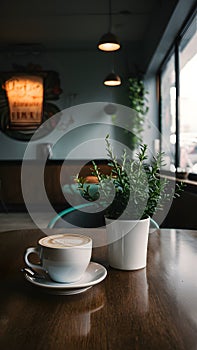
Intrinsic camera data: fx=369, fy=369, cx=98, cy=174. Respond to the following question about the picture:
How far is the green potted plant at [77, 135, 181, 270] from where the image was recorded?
2.94 ft

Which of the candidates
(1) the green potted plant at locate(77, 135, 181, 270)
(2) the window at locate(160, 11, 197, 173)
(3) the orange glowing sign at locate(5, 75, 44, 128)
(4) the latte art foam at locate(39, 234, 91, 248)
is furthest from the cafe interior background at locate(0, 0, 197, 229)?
(4) the latte art foam at locate(39, 234, 91, 248)

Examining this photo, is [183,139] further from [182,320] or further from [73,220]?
[182,320]

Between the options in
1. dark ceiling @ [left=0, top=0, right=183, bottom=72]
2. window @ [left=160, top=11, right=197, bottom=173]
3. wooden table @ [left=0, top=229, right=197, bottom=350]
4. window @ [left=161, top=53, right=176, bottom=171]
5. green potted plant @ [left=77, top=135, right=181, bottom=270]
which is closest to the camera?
wooden table @ [left=0, top=229, right=197, bottom=350]

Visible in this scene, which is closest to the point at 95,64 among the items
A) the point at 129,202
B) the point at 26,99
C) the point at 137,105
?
the point at 137,105

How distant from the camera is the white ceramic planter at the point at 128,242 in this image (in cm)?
90

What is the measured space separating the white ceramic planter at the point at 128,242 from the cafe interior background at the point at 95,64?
144 inches

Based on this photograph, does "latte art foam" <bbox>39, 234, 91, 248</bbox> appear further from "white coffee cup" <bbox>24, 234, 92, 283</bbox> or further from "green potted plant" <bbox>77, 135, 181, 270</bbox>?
"green potted plant" <bbox>77, 135, 181, 270</bbox>

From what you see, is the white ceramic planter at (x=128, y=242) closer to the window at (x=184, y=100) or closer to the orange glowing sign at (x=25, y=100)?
the window at (x=184, y=100)

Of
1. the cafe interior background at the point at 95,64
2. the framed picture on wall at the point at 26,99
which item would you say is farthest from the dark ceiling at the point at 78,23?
the framed picture on wall at the point at 26,99

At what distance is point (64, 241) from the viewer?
2.76 ft

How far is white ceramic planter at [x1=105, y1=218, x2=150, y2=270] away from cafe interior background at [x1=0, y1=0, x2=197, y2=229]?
3.65 m

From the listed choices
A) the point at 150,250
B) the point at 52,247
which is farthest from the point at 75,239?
the point at 150,250

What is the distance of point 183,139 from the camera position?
17.0ft

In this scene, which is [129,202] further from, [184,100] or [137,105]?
[137,105]
